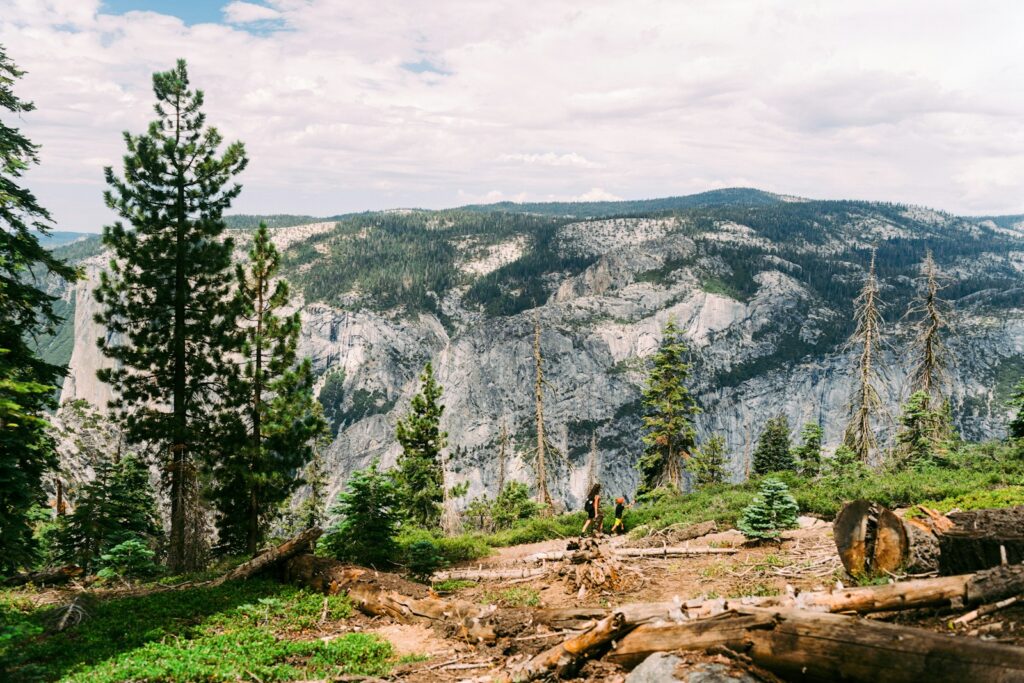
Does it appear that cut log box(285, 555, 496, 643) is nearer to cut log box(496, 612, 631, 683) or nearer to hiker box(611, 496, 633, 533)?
cut log box(496, 612, 631, 683)

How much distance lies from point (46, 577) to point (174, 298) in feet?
33.0

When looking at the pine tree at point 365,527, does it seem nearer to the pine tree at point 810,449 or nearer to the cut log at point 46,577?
the cut log at point 46,577

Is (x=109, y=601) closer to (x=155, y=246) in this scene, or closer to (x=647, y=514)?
(x=155, y=246)

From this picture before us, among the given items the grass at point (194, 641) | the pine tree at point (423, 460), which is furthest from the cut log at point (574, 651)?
the pine tree at point (423, 460)

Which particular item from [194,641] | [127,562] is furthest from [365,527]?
[127,562]

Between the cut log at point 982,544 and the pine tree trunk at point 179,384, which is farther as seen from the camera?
the pine tree trunk at point 179,384

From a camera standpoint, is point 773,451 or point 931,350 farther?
point 773,451

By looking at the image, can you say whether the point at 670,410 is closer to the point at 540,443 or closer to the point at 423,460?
the point at 540,443

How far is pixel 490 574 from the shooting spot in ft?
56.4

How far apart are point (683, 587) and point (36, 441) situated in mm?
17839

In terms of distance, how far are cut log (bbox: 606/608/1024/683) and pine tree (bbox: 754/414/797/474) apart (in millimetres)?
48822

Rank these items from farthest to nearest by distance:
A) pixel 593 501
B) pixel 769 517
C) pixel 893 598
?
pixel 593 501 → pixel 769 517 → pixel 893 598

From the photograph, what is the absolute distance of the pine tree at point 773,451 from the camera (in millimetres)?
52000

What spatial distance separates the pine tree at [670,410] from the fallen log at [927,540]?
896 inches
